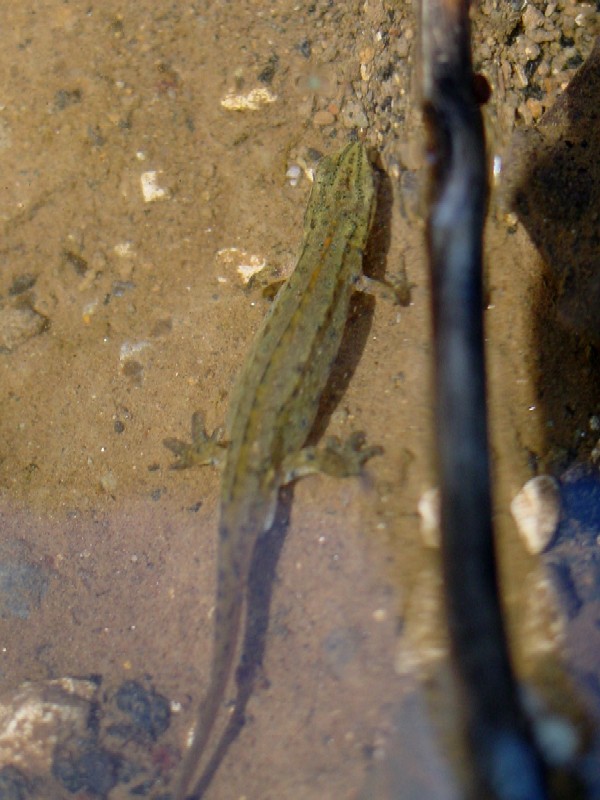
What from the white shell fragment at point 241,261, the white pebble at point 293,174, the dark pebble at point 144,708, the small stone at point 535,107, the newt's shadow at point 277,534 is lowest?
the dark pebble at point 144,708

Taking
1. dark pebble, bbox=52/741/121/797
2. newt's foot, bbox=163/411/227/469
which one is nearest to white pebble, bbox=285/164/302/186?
newt's foot, bbox=163/411/227/469

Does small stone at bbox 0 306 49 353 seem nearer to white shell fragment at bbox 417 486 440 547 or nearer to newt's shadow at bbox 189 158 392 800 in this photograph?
newt's shadow at bbox 189 158 392 800

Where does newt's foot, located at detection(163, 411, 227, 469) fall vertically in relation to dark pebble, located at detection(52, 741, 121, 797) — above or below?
above

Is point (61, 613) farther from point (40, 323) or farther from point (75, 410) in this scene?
point (40, 323)

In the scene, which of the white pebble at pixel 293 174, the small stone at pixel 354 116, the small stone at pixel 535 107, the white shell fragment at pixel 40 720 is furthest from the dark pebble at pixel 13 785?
the small stone at pixel 535 107

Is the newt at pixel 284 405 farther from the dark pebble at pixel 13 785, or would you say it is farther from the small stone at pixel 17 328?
the small stone at pixel 17 328
